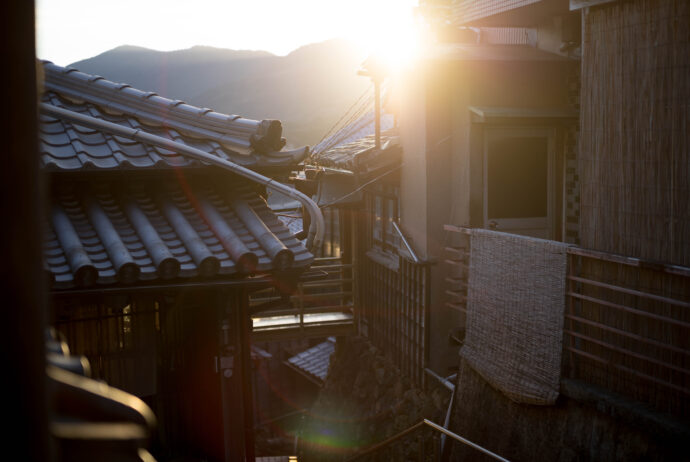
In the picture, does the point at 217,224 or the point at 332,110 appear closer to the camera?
the point at 217,224

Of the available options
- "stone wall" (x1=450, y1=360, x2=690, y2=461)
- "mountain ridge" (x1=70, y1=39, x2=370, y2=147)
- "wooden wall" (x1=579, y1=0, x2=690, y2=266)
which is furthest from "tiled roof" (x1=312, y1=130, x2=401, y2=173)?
"mountain ridge" (x1=70, y1=39, x2=370, y2=147)

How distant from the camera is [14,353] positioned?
0.97 meters

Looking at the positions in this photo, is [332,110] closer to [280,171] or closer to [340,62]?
[340,62]

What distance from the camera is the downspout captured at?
638 cm

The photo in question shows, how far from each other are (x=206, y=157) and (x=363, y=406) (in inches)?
407

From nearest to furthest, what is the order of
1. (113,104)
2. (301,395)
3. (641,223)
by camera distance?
(641,223), (113,104), (301,395)

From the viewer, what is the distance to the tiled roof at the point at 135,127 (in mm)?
6387

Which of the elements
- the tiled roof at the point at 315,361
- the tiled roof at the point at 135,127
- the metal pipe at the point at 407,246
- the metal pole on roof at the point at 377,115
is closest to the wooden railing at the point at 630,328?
the tiled roof at the point at 135,127

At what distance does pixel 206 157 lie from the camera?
637 centimetres

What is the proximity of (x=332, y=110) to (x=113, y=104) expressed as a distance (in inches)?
1508

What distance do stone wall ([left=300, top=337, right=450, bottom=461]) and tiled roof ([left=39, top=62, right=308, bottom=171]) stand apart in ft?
22.3

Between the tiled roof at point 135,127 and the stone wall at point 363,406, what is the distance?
22.3 ft

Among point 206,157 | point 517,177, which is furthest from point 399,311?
point 206,157

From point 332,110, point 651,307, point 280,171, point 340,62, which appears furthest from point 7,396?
point 340,62
